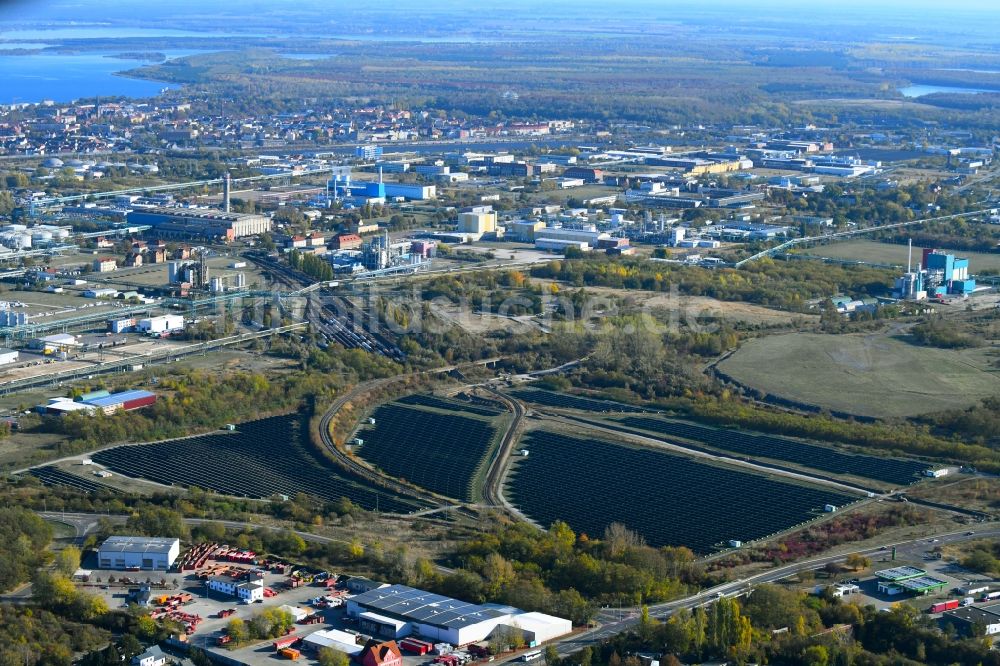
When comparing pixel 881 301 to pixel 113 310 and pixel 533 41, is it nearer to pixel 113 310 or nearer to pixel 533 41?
pixel 113 310

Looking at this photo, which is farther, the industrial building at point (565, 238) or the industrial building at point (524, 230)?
the industrial building at point (524, 230)

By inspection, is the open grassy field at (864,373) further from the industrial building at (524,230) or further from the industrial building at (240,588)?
the industrial building at (524,230)

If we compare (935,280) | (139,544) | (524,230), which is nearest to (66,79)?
(524,230)

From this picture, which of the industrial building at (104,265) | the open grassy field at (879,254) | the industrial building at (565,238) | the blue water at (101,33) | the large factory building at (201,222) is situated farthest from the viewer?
the blue water at (101,33)

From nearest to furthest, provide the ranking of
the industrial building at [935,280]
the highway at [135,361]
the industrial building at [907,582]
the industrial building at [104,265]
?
1. the industrial building at [907,582]
2. the highway at [135,361]
3. the industrial building at [935,280]
4. the industrial building at [104,265]

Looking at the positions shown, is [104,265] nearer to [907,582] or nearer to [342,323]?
[342,323]

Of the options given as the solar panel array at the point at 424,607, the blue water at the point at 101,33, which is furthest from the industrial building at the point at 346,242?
the blue water at the point at 101,33
